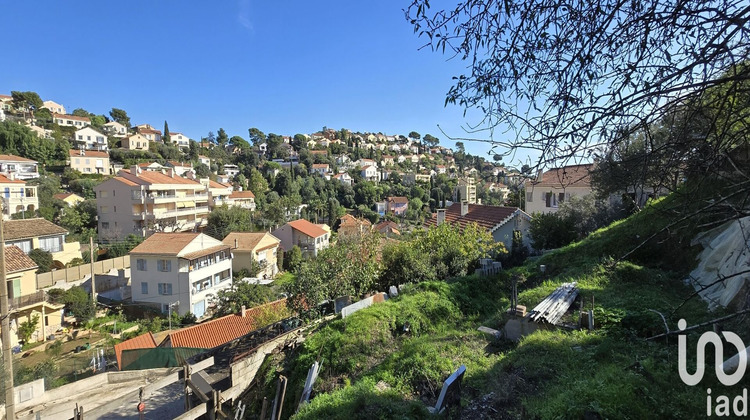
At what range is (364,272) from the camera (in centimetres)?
968

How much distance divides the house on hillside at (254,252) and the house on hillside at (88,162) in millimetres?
31916

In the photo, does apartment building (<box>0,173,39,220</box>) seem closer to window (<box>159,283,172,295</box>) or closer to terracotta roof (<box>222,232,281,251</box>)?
terracotta roof (<box>222,232,281,251</box>)

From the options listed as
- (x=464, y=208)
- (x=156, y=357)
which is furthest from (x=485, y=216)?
(x=156, y=357)

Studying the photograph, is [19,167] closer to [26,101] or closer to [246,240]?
[246,240]

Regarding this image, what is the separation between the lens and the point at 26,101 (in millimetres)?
60781

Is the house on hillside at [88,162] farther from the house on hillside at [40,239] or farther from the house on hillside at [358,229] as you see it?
the house on hillside at [358,229]

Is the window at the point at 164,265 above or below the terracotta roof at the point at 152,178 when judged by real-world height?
below

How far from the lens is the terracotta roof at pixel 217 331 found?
12.4 meters

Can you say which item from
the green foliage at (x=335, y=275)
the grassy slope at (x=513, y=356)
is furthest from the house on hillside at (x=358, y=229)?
the grassy slope at (x=513, y=356)

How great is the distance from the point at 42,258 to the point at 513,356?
94.6ft

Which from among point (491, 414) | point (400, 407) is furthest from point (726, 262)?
point (400, 407)

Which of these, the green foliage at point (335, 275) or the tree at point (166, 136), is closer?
the green foliage at point (335, 275)

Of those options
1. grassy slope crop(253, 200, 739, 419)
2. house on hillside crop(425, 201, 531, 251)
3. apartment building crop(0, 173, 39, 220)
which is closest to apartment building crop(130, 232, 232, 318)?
house on hillside crop(425, 201, 531, 251)

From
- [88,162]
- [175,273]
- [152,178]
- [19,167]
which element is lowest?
[175,273]
